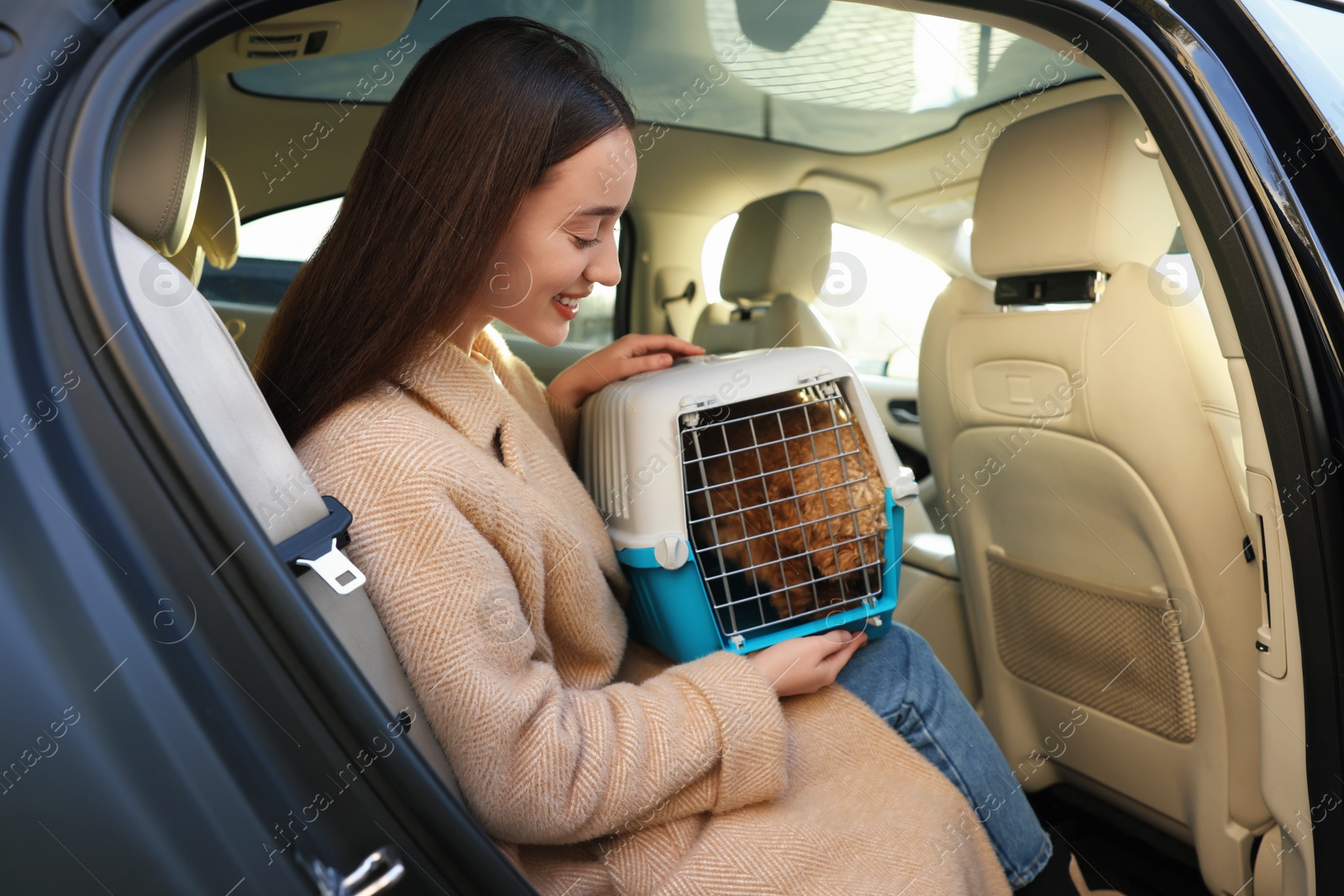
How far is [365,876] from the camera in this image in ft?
2.08

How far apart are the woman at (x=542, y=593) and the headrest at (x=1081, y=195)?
0.70 meters

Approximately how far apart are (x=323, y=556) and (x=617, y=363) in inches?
27.2

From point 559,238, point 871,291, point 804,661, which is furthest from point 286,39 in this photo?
point 871,291

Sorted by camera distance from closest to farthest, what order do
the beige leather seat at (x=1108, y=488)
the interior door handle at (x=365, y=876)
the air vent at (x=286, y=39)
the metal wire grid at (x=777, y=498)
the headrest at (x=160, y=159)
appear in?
1. the interior door handle at (x=365, y=876)
2. the headrest at (x=160, y=159)
3. the air vent at (x=286, y=39)
4. the metal wire grid at (x=777, y=498)
5. the beige leather seat at (x=1108, y=488)

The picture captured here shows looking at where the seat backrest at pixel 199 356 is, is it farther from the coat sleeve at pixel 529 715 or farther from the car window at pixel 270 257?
the car window at pixel 270 257

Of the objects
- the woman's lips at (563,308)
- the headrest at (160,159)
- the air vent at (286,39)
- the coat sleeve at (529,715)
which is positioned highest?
the air vent at (286,39)

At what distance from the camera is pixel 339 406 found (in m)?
0.91

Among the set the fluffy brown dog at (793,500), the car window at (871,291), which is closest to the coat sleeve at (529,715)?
the fluffy brown dog at (793,500)

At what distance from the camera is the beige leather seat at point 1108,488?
50.9 inches

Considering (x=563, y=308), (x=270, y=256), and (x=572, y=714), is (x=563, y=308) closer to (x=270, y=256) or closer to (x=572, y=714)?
(x=572, y=714)

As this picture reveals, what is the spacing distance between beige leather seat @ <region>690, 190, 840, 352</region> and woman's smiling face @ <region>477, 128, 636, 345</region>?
1.63 m

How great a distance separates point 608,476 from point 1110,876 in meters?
1.14

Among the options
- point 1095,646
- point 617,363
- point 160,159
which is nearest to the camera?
point 160,159

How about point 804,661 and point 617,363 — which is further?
point 617,363
